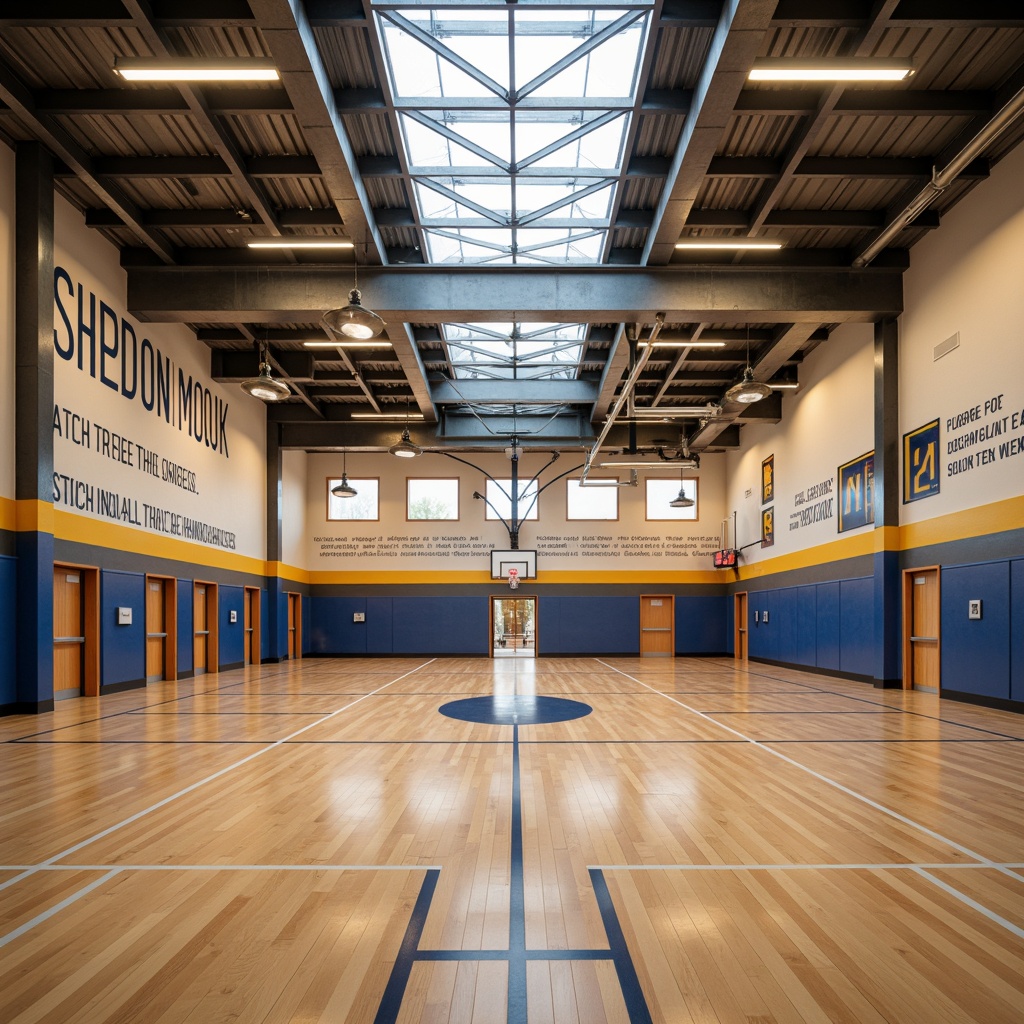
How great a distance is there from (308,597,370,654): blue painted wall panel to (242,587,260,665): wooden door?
12.8ft

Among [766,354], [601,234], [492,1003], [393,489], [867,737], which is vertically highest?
[601,234]

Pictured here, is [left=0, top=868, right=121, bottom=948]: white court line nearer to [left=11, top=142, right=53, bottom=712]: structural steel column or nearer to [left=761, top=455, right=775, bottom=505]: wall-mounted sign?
[left=11, top=142, right=53, bottom=712]: structural steel column

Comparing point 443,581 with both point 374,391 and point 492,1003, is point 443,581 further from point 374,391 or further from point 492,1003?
point 492,1003

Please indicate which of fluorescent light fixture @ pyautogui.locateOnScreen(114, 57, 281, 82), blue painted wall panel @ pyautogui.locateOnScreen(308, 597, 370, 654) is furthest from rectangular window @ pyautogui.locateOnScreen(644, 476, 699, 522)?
fluorescent light fixture @ pyautogui.locateOnScreen(114, 57, 281, 82)

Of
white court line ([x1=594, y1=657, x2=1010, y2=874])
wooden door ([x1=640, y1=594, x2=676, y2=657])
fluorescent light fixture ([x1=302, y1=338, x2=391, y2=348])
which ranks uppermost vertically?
fluorescent light fixture ([x1=302, y1=338, x2=391, y2=348])

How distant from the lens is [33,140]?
9.02m

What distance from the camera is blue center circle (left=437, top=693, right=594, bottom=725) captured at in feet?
29.8

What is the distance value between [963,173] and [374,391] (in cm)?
1334

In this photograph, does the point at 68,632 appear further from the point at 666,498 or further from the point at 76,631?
the point at 666,498

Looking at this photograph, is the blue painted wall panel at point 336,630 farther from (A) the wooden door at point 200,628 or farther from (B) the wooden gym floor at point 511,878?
(B) the wooden gym floor at point 511,878

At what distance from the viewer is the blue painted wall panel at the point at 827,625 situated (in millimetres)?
14922

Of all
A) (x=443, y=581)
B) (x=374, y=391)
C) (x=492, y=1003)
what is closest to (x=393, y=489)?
(x=443, y=581)

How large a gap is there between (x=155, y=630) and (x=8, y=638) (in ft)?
15.6

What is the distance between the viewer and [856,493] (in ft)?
46.2
